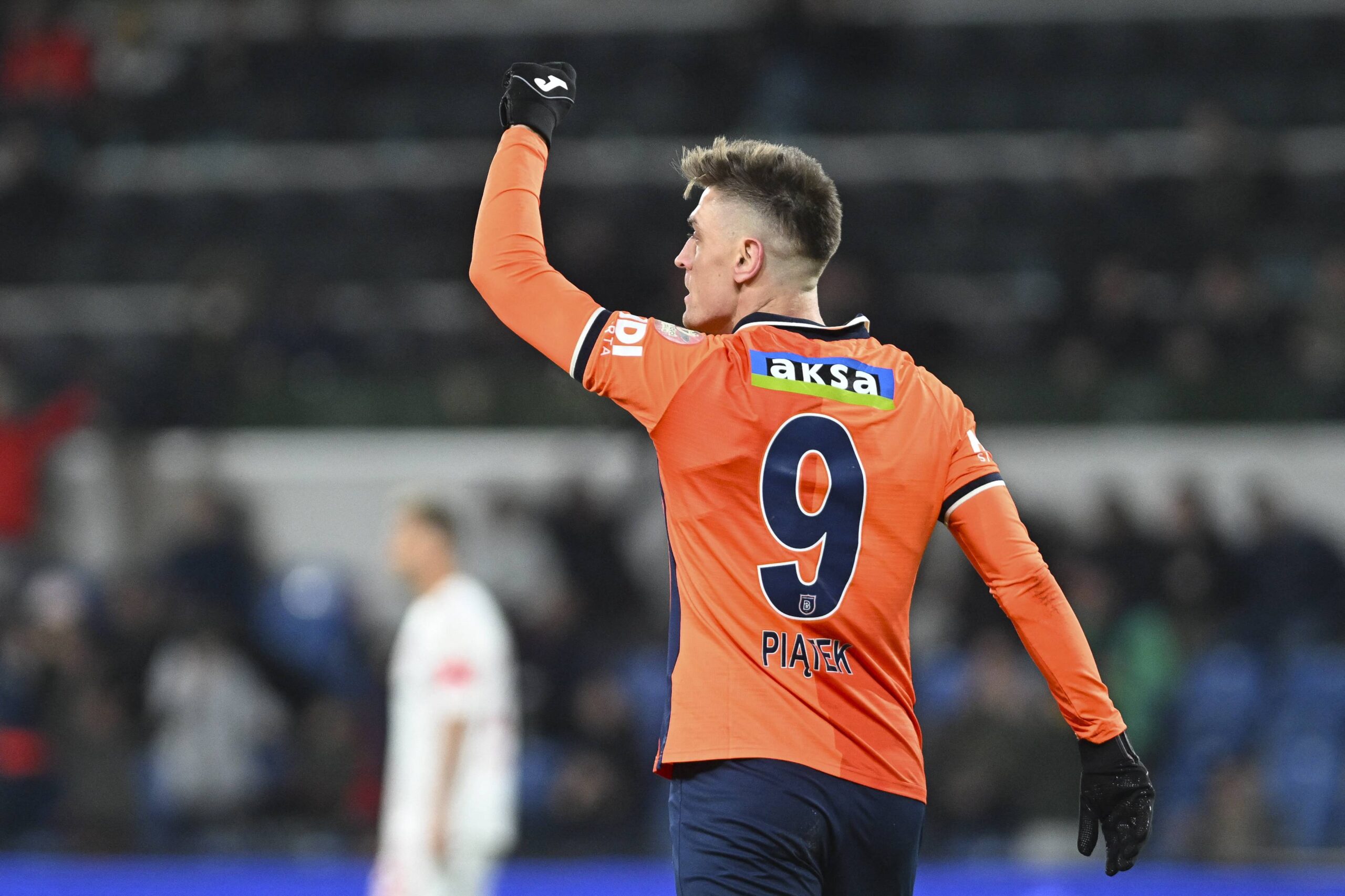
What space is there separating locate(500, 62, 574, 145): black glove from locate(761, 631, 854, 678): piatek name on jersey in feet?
3.81

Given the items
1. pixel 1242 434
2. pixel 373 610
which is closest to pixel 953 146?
pixel 1242 434

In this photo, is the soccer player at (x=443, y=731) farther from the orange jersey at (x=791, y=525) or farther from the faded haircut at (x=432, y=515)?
the orange jersey at (x=791, y=525)

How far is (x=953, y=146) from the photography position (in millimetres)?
13586

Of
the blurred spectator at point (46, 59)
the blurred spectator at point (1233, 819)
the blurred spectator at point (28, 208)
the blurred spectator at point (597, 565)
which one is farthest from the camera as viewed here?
the blurred spectator at point (46, 59)

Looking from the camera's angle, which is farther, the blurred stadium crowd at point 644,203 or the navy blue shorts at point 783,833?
the blurred stadium crowd at point 644,203

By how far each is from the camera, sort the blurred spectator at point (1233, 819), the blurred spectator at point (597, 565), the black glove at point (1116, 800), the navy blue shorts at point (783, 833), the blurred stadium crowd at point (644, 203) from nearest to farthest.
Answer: the navy blue shorts at point (783, 833)
the black glove at point (1116, 800)
the blurred spectator at point (1233, 819)
the blurred spectator at point (597, 565)
the blurred stadium crowd at point (644, 203)

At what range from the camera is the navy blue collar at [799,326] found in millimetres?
3367

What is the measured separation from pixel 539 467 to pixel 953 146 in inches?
180

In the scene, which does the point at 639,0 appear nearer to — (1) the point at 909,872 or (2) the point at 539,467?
(2) the point at 539,467

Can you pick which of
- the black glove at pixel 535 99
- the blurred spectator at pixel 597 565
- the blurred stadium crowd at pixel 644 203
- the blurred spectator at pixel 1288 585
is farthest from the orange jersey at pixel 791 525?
the blurred stadium crowd at pixel 644 203

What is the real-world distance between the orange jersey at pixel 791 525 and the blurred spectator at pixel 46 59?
467 inches

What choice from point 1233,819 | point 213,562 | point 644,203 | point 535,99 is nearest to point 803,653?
point 535,99

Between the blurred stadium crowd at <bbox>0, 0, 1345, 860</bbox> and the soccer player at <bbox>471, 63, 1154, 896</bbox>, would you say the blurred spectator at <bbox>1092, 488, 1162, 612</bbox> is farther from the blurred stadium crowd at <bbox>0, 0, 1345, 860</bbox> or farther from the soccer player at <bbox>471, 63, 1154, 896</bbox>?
the soccer player at <bbox>471, 63, 1154, 896</bbox>

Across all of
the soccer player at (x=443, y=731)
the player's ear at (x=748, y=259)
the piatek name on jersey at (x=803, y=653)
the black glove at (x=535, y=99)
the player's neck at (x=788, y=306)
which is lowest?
the soccer player at (x=443, y=731)
